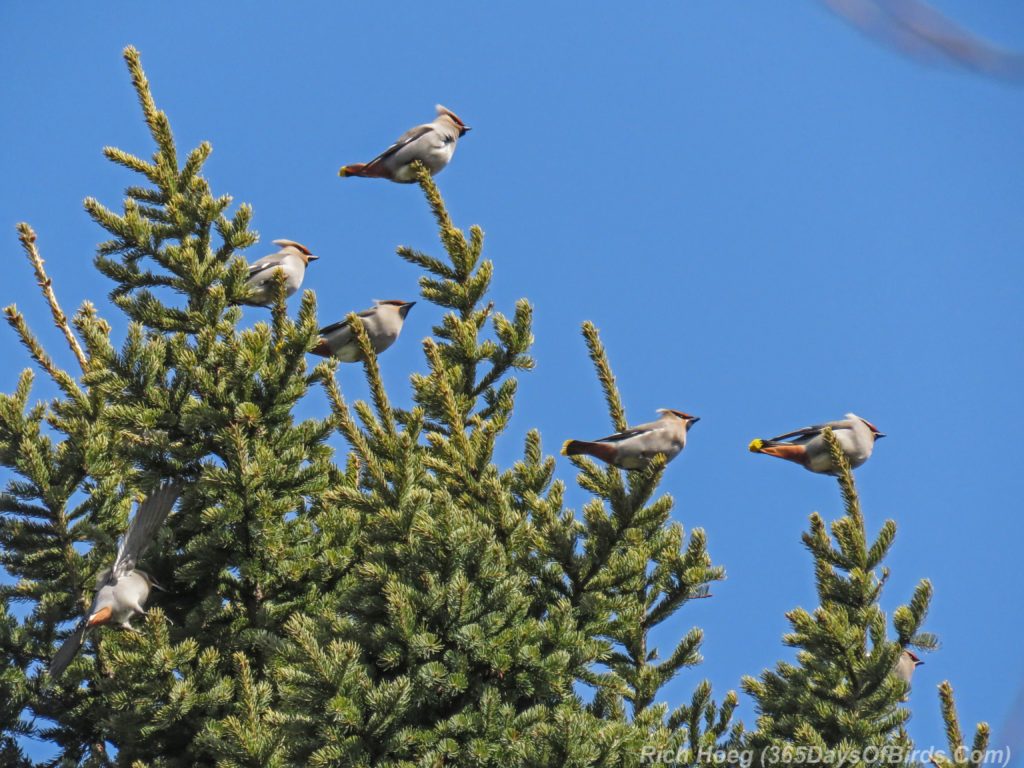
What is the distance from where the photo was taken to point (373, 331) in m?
7.14

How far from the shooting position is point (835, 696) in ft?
13.8

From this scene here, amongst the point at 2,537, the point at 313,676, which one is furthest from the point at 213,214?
the point at 313,676

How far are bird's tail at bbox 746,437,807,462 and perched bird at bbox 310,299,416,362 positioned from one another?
241 cm

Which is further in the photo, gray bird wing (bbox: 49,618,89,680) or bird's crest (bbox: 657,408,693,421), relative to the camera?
bird's crest (bbox: 657,408,693,421)

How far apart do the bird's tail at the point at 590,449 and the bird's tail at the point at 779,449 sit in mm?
764

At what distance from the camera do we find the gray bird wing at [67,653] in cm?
512

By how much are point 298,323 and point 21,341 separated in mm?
1821

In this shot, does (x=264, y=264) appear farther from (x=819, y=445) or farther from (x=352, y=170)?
(x=819, y=445)

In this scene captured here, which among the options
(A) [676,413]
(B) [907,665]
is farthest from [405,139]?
(B) [907,665]

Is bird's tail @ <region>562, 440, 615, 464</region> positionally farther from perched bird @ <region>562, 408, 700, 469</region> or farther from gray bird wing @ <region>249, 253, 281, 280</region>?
gray bird wing @ <region>249, 253, 281, 280</region>

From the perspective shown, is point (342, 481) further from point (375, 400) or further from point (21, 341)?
point (21, 341)

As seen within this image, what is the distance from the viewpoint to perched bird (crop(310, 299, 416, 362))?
6879mm

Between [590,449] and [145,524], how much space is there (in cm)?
197

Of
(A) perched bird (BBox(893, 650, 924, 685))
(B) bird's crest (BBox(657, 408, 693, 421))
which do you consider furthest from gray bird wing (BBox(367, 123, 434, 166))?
(A) perched bird (BBox(893, 650, 924, 685))
